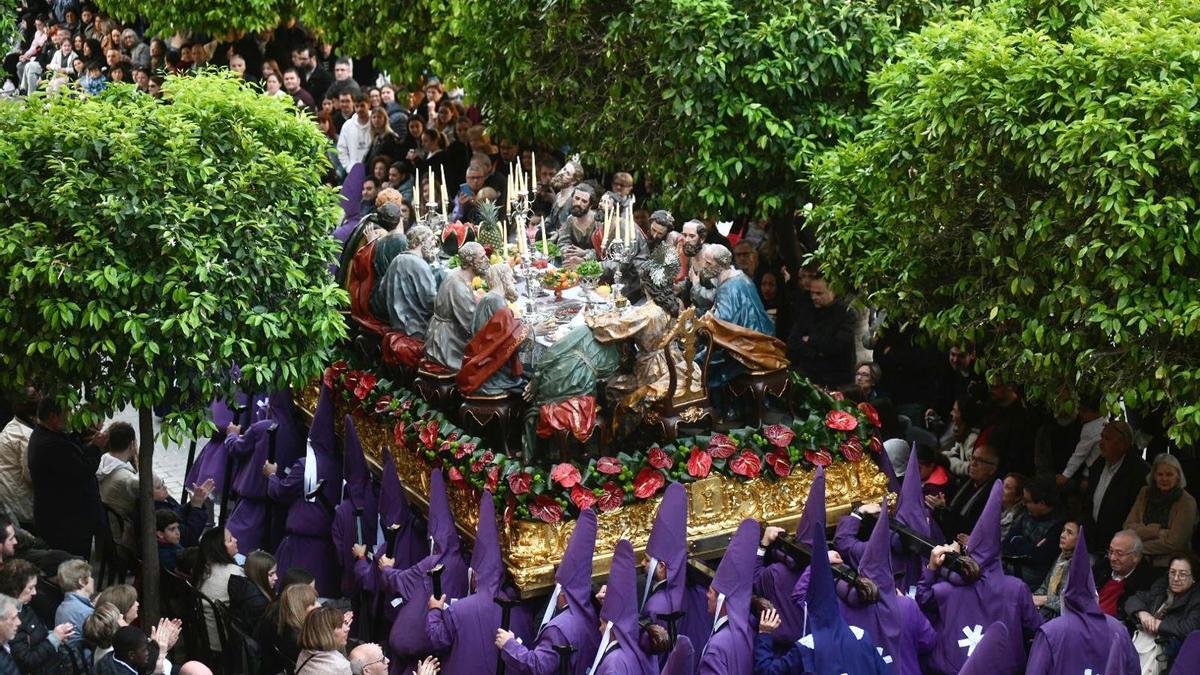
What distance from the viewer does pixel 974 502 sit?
15.6 metres

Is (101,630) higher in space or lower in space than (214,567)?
higher

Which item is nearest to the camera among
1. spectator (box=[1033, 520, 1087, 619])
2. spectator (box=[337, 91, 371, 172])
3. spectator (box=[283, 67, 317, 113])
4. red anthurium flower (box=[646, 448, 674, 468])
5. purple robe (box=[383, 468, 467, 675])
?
spectator (box=[1033, 520, 1087, 619])

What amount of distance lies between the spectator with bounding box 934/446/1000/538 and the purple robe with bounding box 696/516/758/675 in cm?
355

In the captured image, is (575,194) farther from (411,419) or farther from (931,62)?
(931,62)

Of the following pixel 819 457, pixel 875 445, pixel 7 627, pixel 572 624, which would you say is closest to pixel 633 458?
pixel 819 457

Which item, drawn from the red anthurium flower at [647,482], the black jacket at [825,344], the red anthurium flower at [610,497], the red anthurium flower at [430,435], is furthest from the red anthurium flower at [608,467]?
the black jacket at [825,344]

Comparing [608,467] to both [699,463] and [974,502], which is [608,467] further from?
[974,502]

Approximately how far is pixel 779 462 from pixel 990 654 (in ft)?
11.1

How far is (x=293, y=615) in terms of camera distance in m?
12.6

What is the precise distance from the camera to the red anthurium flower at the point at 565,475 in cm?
1457

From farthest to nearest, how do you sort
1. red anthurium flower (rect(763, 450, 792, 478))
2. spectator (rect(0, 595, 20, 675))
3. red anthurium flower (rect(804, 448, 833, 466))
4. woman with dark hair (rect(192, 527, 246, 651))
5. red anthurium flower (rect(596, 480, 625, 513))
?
red anthurium flower (rect(804, 448, 833, 466)) → red anthurium flower (rect(763, 450, 792, 478)) → red anthurium flower (rect(596, 480, 625, 513)) → woman with dark hair (rect(192, 527, 246, 651)) → spectator (rect(0, 595, 20, 675))

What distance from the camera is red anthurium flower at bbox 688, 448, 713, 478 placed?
15055mm

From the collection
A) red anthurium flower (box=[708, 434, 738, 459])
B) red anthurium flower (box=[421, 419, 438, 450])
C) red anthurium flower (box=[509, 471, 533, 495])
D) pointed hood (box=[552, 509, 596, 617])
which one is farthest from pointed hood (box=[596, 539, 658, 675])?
red anthurium flower (box=[421, 419, 438, 450])

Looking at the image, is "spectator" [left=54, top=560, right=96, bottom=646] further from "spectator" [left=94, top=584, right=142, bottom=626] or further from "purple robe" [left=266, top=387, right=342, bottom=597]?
"purple robe" [left=266, top=387, right=342, bottom=597]
